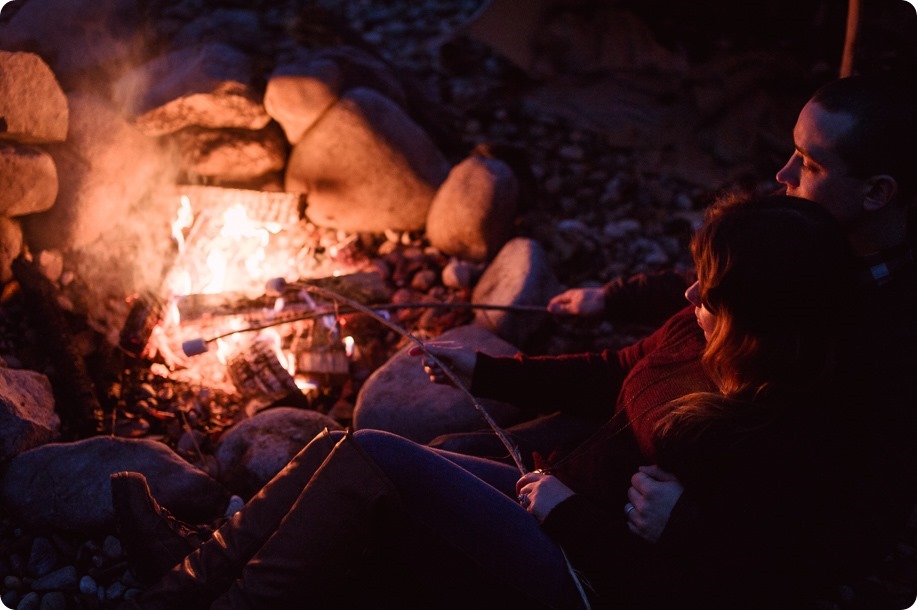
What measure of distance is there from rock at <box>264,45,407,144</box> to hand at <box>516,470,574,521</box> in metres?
3.46

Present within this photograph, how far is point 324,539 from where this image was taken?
2.06m

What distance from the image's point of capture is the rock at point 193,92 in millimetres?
4445

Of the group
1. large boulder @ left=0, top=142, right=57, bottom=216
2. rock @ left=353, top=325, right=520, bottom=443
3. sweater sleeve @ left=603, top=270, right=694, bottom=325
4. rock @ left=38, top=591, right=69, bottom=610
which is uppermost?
large boulder @ left=0, top=142, right=57, bottom=216

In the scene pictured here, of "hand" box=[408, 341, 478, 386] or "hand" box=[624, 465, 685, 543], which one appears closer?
"hand" box=[624, 465, 685, 543]

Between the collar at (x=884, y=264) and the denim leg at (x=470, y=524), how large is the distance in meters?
1.32

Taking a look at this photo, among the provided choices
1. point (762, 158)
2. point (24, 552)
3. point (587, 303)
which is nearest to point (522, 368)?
point (587, 303)

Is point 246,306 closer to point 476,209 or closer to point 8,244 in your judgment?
point 8,244

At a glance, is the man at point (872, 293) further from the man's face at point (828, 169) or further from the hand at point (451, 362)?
the hand at point (451, 362)

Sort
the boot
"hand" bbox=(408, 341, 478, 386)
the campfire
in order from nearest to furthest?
the boot < "hand" bbox=(408, 341, 478, 386) < the campfire

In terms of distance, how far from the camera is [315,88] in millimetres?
4668

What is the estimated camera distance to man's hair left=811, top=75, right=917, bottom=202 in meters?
2.08

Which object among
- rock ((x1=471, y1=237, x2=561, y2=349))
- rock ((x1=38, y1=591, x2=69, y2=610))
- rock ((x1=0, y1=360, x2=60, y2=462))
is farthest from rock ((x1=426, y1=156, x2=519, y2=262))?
rock ((x1=38, y1=591, x2=69, y2=610))

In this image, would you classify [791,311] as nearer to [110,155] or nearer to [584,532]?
[584,532]

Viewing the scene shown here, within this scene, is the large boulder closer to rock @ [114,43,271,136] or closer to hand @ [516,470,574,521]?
rock @ [114,43,271,136]
